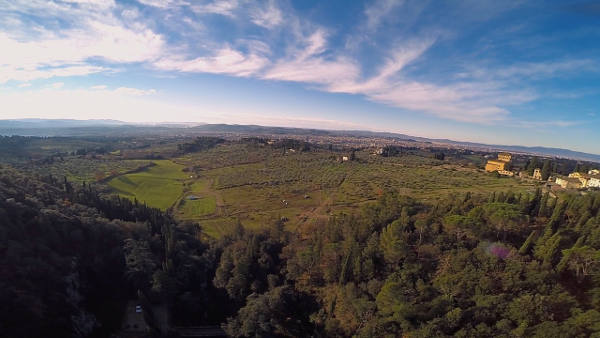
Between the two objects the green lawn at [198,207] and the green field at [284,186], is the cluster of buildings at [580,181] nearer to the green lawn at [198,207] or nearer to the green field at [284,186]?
the green field at [284,186]

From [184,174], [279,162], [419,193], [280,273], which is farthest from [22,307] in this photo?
[279,162]

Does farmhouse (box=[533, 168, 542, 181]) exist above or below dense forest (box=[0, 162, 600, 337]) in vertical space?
above

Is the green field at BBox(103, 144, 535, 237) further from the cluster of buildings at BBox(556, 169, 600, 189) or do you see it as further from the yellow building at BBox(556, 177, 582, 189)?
the cluster of buildings at BBox(556, 169, 600, 189)

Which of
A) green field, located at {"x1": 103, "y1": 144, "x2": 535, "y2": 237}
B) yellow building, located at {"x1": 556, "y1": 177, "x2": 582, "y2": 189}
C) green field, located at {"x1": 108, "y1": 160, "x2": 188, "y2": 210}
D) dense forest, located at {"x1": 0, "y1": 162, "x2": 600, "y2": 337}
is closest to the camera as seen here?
dense forest, located at {"x1": 0, "y1": 162, "x2": 600, "y2": 337}

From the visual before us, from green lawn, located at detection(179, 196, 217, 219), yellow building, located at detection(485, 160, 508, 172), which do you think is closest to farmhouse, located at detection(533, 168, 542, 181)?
yellow building, located at detection(485, 160, 508, 172)

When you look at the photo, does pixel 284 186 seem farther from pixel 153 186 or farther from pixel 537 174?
pixel 537 174

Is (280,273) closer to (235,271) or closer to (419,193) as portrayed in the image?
(235,271)
